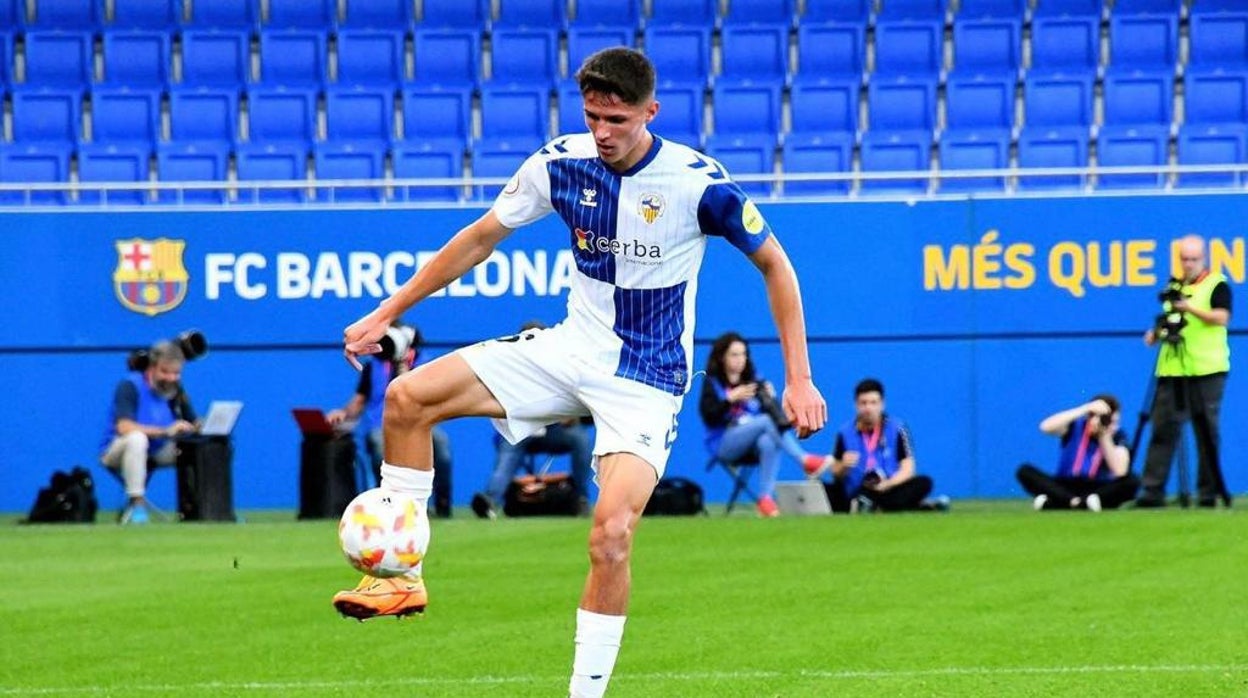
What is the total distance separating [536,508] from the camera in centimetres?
1889

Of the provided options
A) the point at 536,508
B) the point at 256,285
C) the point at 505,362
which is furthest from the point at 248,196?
the point at 505,362

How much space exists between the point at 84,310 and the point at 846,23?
8.08 metres

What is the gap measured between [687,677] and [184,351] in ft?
36.9

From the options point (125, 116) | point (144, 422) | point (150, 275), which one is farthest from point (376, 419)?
point (125, 116)

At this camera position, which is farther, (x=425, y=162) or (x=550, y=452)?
(x=425, y=162)

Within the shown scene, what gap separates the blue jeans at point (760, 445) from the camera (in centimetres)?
1867

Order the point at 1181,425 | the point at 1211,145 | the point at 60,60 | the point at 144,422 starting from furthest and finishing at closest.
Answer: the point at 60,60 < the point at 1211,145 < the point at 144,422 < the point at 1181,425

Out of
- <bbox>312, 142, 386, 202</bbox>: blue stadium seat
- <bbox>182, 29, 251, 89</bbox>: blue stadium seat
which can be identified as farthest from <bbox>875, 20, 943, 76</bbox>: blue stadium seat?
<bbox>182, 29, 251, 89</bbox>: blue stadium seat

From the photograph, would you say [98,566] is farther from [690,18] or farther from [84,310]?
[690,18]

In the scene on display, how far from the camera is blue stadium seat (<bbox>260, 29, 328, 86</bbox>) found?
2369cm

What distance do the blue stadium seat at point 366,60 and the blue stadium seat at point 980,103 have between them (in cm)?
546

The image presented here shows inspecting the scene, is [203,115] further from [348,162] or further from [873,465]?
[873,465]

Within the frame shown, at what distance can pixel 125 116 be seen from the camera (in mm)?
23141

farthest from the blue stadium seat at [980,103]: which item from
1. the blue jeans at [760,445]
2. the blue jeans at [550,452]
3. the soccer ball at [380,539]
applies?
the soccer ball at [380,539]
